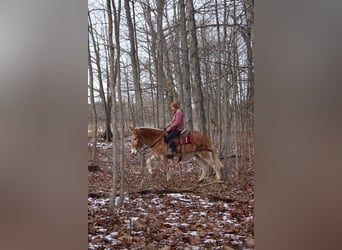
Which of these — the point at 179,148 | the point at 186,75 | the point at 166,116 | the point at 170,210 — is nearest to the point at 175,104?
the point at 166,116

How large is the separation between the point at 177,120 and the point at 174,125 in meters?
0.05

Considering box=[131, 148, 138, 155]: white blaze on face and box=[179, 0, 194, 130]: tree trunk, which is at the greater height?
box=[179, 0, 194, 130]: tree trunk

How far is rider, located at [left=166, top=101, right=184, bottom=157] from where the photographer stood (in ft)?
7.41

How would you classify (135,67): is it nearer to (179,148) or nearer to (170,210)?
(179,148)

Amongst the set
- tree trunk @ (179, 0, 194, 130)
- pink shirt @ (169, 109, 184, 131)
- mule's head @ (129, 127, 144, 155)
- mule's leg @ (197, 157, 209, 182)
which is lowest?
mule's leg @ (197, 157, 209, 182)

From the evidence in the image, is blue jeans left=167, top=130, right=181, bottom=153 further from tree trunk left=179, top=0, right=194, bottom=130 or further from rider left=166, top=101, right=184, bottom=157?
tree trunk left=179, top=0, right=194, bottom=130

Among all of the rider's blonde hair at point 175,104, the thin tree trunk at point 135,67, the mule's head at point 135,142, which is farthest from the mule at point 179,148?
the rider's blonde hair at point 175,104

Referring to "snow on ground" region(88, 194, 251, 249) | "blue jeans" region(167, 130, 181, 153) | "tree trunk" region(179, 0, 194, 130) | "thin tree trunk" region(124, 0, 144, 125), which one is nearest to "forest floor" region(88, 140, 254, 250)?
"snow on ground" region(88, 194, 251, 249)

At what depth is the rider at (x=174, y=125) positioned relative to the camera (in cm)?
226

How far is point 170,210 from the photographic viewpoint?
227cm

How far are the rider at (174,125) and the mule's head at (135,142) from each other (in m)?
0.22

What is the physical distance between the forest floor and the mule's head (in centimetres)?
5
